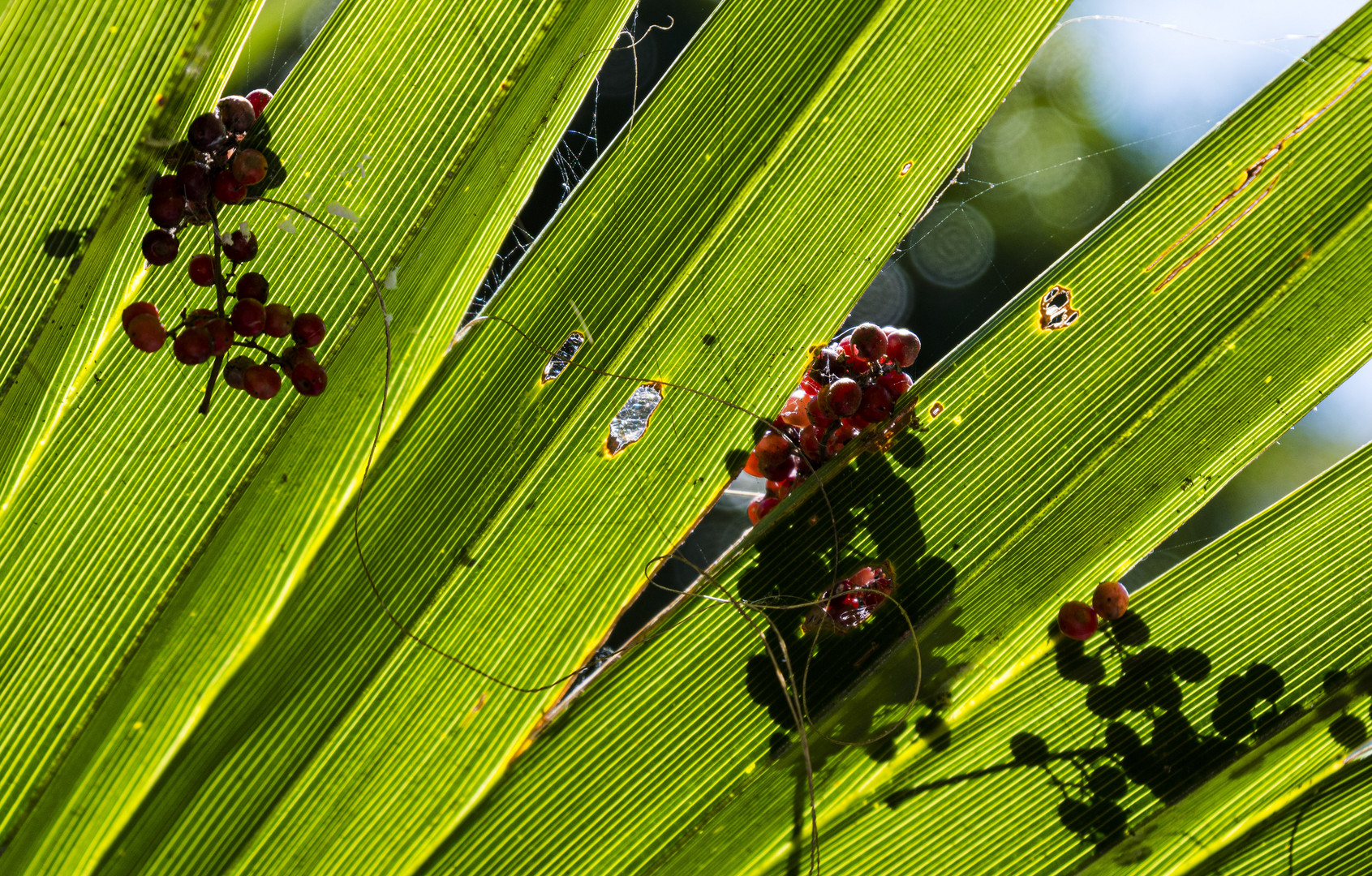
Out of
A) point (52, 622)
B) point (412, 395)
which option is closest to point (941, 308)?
point (412, 395)

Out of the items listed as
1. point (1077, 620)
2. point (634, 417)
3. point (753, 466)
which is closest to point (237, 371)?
point (634, 417)

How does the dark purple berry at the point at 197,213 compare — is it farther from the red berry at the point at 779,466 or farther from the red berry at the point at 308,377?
the red berry at the point at 779,466

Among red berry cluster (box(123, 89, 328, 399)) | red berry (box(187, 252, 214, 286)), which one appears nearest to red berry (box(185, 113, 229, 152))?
red berry cluster (box(123, 89, 328, 399))

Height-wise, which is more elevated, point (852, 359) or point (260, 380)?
point (852, 359)

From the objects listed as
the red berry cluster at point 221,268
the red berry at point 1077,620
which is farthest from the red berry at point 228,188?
the red berry at point 1077,620

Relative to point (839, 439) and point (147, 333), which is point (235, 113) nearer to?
point (147, 333)

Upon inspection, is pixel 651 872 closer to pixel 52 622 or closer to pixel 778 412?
pixel 778 412
